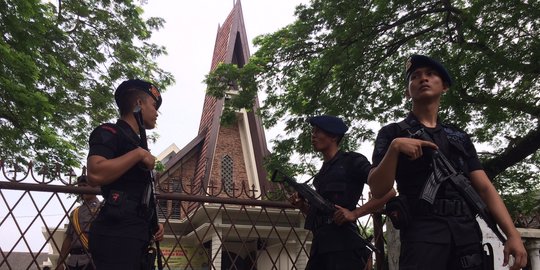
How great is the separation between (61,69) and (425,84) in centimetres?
898

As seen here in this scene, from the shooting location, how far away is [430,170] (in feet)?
8.36

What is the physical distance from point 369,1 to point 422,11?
3.41 feet

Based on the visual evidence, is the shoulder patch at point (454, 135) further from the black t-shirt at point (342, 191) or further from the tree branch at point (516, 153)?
the tree branch at point (516, 153)

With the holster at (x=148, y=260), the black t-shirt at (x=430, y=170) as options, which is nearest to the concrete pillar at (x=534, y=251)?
the black t-shirt at (x=430, y=170)

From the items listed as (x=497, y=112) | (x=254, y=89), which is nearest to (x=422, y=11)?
(x=497, y=112)

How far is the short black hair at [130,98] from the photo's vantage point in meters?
3.24

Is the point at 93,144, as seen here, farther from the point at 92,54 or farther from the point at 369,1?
the point at 92,54

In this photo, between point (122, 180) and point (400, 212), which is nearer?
point (400, 212)

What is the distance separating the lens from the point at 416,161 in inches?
102

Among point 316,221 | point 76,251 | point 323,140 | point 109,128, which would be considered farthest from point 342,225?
point 76,251

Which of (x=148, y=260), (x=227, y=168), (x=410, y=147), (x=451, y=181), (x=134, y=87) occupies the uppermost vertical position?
(x=227, y=168)

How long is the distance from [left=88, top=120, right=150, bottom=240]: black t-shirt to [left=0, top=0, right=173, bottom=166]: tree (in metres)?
5.69

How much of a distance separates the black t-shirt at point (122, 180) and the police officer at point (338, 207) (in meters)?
1.20

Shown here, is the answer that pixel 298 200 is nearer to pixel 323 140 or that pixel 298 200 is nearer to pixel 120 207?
pixel 323 140
